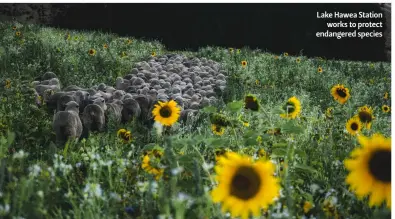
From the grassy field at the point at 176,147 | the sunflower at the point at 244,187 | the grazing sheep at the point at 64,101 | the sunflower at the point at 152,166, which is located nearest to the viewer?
the sunflower at the point at 244,187

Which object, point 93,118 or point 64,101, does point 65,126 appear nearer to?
point 93,118

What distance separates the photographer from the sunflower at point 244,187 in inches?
56.5

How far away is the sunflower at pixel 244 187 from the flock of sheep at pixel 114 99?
2.04m

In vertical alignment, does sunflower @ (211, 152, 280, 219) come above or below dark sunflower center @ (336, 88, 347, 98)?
below

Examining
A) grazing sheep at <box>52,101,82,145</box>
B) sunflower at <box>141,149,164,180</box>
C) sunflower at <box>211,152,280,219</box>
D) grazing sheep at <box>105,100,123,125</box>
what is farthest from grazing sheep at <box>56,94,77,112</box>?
sunflower at <box>211,152,280,219</box>

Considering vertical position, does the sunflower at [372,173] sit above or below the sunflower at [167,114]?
below

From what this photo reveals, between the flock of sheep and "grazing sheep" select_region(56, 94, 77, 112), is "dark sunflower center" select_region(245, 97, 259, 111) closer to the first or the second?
the flock of sheep

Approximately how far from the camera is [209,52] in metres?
10.5

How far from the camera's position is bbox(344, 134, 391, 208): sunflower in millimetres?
1565

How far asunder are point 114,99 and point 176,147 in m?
1.95

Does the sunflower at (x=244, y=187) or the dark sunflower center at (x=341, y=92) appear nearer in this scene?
the sunflower at (x=244, y=187)

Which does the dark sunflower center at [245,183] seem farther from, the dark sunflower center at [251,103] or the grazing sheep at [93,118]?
the grazing sheep at [93,118]

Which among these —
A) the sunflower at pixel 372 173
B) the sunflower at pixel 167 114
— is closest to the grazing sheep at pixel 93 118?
the sunflower at pixel 167 114

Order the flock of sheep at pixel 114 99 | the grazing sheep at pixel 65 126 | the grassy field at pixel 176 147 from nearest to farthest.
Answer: the grassy field at pixel 176 147
the grazing sheep at pixel 65 126
the flock of sheep at pixel 114 99
